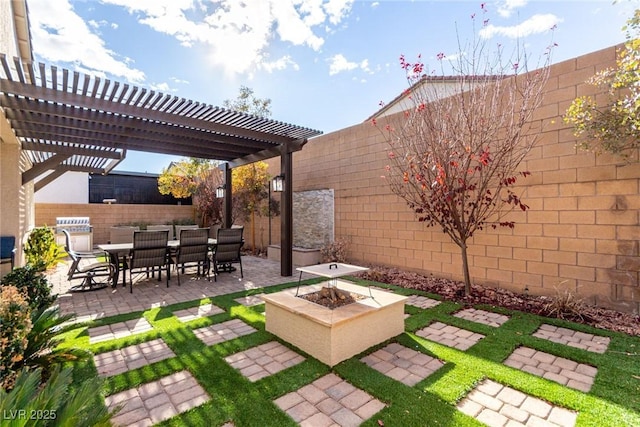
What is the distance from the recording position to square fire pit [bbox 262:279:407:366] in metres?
3.14

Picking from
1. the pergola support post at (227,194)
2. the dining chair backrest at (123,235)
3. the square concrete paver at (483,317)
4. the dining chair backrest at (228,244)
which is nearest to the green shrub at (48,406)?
the square concrete paver at (483,317)

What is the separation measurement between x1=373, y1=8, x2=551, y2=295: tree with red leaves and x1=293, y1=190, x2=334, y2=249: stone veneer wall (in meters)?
3.60

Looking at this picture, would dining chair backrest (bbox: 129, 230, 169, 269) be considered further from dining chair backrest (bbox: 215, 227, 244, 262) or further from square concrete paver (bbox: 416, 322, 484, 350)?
square concrete paver (bbox: 416, 322, 484, 350)

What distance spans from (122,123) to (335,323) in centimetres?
599

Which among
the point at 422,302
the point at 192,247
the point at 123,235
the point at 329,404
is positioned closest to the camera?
the point at 329,404

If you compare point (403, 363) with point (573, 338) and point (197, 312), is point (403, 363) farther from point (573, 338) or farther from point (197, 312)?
point (197, 312)

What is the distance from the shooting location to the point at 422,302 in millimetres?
5168

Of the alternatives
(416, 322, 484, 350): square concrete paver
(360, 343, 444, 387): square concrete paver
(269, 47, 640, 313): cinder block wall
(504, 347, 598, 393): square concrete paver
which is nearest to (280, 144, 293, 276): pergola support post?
(269, 47, 640, 313): cinder block wall

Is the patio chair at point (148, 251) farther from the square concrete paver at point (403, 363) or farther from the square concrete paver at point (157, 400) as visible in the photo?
the square concrete paver at point (403, 363)

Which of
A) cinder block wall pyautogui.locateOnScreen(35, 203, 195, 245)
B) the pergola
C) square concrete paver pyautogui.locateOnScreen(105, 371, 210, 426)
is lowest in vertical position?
square concrete paver pyautogui.locateOnScreen(105, 371, 210, 426)

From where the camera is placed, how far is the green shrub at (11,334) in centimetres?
221

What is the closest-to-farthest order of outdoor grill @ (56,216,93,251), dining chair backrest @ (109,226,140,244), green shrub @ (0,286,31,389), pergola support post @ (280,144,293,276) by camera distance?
green shrub @ (0,286,31,389) → pergola support post @ (280,144,293,276) → dining chair backrest @ (109,226,140,244) → outdoor grill @ (56,216,93,251)

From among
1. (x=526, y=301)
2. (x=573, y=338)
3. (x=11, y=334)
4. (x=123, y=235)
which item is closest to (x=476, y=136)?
(x=526, y=301)

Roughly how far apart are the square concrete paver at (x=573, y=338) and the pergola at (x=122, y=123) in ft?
17.2
